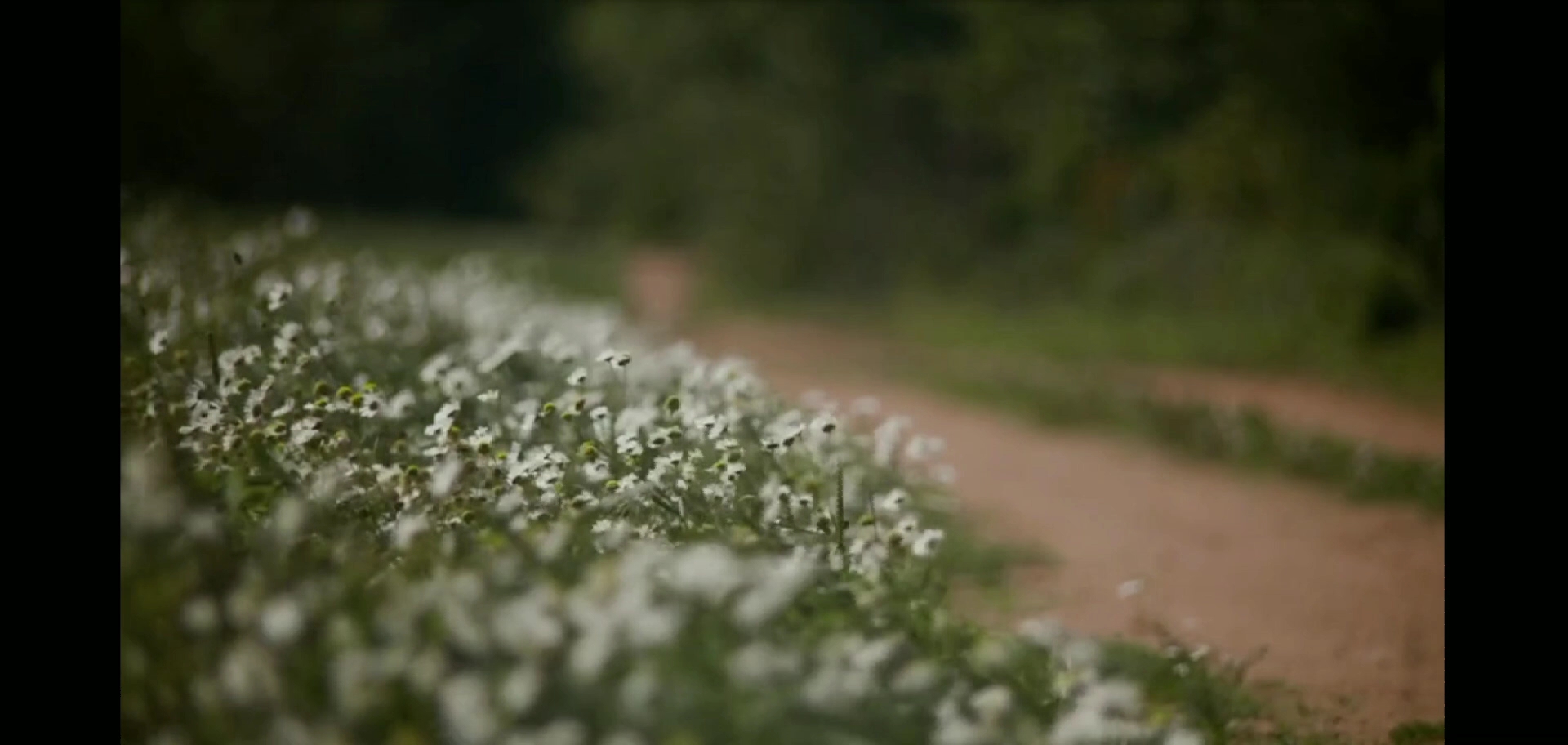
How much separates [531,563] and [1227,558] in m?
4.94

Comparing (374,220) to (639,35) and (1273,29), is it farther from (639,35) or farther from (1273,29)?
(1273,29)

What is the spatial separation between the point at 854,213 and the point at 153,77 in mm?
9798

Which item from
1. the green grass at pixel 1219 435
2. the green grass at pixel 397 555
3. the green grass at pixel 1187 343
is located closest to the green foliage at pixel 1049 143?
the green grass at pixel 1187 343

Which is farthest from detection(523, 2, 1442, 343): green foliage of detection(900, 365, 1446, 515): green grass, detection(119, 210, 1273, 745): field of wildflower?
detection(119, 210, 1273, 745): field of wildflower

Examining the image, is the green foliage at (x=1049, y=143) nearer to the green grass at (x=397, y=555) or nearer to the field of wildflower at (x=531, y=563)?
the field of wildflower at (x=531, y=563)

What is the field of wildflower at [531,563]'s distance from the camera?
3.31 meters

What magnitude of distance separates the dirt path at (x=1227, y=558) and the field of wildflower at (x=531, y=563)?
843 mm

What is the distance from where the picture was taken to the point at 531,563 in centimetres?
384

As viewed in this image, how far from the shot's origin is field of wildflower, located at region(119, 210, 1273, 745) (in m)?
3.31

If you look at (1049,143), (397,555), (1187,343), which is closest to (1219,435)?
(1187,343)

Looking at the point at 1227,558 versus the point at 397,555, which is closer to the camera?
the point at 397,555

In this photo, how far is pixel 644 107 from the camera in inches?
1038

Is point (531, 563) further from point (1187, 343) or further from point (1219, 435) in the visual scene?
point (1187, 343)
